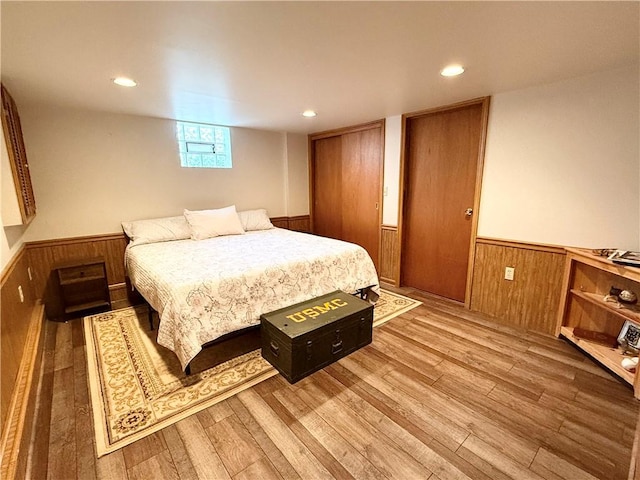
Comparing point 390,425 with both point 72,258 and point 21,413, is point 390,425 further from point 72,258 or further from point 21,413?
point 72,258

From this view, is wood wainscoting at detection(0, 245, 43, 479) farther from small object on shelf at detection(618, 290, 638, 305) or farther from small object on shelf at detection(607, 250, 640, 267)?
small object on shelf at detection(618, 290, 638, 305)

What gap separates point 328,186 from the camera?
14.8 feet

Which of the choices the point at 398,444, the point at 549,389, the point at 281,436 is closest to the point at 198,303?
the point at 281,436

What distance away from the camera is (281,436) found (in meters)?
1.53

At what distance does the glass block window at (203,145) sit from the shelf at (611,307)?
393 cm

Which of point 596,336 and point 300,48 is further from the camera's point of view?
point 596,336

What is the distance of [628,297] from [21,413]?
140 inches

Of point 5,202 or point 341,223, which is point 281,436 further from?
point 341,223

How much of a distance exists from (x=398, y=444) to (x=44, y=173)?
12.3 feet

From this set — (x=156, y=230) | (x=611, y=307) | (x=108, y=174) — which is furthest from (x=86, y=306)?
(x=611, y=307)

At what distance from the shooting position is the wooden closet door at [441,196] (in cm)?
295

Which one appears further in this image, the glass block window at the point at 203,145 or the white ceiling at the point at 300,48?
the glass block window at the point at 203,145

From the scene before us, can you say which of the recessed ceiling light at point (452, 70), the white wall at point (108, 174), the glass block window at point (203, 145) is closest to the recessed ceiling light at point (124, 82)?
the white wall at point (108, 174)

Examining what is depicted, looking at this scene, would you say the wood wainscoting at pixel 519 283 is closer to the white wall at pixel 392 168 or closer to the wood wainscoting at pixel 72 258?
the white wall at pixel 392 168
